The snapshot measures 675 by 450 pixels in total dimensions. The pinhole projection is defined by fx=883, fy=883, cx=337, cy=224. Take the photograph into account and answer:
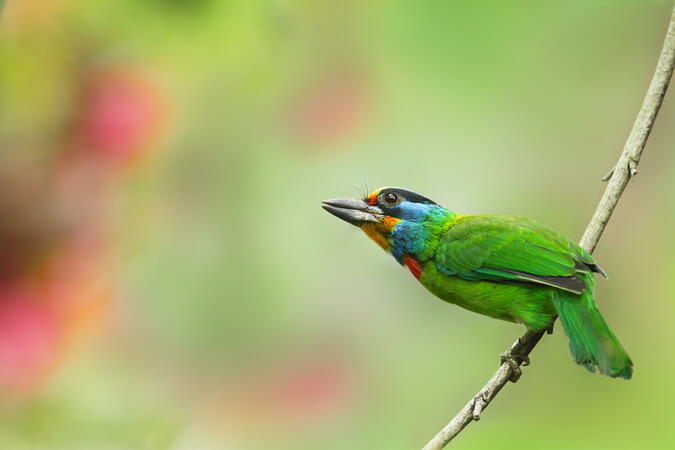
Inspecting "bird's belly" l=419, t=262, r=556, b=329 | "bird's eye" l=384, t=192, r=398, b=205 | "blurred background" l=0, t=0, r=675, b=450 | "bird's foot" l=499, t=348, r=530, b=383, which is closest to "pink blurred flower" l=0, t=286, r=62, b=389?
"blurred background" l=0, t=0, r=675, b=450

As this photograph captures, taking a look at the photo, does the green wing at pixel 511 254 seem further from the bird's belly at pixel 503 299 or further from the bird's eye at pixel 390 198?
the bird's eye at pixel 390 198

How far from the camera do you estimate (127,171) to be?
3.58 m

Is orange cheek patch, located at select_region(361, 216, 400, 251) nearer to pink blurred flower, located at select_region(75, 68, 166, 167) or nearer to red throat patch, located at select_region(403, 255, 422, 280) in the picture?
red throat patch, located at select_region(403, 255, 422, 280)

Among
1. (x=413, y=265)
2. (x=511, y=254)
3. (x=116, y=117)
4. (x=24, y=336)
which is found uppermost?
(x=116, y=117)

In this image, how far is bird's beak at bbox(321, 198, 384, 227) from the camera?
8.82ft

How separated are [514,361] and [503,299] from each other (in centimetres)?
19

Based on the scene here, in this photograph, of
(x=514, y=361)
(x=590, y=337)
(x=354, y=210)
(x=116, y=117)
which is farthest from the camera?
(x=116, y=117)

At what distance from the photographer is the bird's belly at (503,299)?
2.42 metres

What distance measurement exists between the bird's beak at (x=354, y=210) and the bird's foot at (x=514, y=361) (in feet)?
1.96

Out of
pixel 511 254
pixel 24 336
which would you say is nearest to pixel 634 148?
pixel 511 254

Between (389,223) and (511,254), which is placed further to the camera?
(389,223)

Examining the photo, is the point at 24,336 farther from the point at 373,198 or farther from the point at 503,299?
the point at 503,299

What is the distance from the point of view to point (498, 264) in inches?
99.2

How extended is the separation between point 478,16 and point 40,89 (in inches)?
81.0
